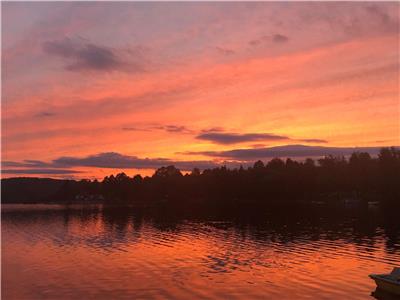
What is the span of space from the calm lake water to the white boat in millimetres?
1630

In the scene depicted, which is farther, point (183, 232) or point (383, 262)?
point (183, 232)

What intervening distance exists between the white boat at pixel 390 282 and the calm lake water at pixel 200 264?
163cm

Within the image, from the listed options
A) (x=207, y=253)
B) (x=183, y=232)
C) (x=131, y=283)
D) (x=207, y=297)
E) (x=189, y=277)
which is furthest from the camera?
(x=183, y=232)

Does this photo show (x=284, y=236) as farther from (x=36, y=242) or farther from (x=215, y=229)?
(x=36, y=242)

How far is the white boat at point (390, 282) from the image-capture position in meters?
35.9

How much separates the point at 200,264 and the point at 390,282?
23251mm

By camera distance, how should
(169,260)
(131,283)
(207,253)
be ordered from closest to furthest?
(131,283), (169,260), (207,253)

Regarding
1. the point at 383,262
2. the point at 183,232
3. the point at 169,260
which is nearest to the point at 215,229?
the point at 183,232

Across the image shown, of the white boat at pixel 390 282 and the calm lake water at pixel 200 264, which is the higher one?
the white boat at pixel 390 282

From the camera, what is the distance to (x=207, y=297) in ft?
121

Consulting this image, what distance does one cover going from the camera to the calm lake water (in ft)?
128

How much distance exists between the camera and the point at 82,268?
50.7m

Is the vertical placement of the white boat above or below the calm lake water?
above

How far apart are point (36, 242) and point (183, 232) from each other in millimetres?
29501
